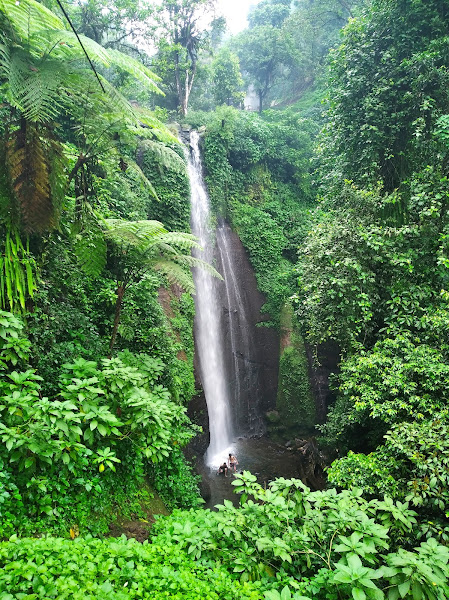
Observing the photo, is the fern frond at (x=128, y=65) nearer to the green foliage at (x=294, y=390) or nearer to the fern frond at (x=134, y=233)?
the fern frond at (x=134, y=233)

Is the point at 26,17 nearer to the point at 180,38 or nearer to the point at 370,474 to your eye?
the point at 370,474

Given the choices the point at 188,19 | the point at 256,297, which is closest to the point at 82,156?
the point at 256,297

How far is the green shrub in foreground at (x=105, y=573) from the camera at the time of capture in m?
1.96

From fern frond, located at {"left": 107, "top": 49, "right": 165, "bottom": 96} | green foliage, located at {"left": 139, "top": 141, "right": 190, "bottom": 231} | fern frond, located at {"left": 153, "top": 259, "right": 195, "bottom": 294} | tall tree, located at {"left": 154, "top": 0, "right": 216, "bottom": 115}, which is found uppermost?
tall tree, located at {"left": 154, "top": 0, "right": 216, "bottom": 115}

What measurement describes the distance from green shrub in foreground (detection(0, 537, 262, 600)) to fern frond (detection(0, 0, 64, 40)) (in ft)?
13.7

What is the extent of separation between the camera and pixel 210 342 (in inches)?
447

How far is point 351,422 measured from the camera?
6.57 meters

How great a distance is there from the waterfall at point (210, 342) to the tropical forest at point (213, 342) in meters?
0.09

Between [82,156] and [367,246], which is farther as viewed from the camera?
[367,246]

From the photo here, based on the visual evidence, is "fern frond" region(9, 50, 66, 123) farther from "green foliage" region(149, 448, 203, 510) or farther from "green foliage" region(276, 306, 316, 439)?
"green foliage" region(276, 306, 316, 439)

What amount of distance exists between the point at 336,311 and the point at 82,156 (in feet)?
16.7

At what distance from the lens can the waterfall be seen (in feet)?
34.7

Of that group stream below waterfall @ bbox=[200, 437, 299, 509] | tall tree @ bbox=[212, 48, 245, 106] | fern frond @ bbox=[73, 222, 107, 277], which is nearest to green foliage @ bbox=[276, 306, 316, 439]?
stream below waterfall @ bbox=[200, 437, 299, 509]

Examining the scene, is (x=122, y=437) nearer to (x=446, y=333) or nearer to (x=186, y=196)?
(x=446, y=333)
